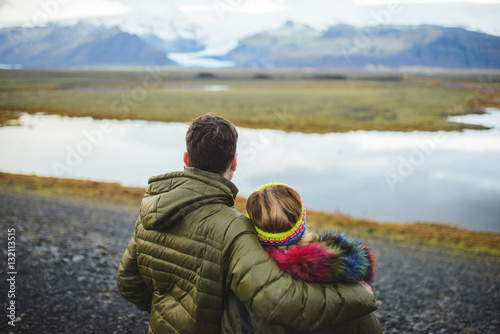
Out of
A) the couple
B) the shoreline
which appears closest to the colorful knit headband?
the couple

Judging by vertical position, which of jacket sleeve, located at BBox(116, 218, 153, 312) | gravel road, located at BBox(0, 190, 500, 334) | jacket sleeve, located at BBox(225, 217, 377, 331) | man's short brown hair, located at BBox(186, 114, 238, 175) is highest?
man's short brown hair, located at BBox(186, 114, 238, 175)

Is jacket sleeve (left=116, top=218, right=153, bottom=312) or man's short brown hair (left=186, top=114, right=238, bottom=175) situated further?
jacket sleeve (left=116, top=218, right=153, bottom=312)

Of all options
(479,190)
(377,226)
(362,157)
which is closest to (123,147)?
(362,157)

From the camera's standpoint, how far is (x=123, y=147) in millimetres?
24766

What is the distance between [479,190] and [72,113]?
127ft

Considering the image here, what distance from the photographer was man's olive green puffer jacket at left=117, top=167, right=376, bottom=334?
1661 millimetres

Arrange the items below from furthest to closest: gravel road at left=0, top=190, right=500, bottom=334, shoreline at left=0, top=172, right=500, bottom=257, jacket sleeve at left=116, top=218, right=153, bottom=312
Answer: shoreline at left=0, top=172, right=500, bottom=257, gravel road at left=0, top=190, right=500, bottom=334, jacket sleeve at left=116, top=218, right=153, bottom=312

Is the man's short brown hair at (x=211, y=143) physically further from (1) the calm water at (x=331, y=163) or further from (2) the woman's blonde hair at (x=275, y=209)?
(1) the calm water at (x=331, y=163)

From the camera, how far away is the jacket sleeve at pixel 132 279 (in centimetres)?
226

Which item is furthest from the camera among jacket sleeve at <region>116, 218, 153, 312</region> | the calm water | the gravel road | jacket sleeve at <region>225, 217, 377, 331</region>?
the calm water

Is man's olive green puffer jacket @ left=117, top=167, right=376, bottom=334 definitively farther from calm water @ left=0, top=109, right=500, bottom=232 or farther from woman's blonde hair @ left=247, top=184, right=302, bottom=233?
calm water @ left=0, top=109, right=500, bottom=232

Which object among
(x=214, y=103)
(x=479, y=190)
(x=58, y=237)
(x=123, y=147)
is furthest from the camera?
(x=214, y=103)

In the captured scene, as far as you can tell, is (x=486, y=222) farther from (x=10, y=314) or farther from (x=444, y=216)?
(x=10, y=314)

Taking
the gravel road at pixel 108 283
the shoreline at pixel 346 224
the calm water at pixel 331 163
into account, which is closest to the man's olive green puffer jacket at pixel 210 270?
the gravel road at pixel 108 283
